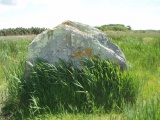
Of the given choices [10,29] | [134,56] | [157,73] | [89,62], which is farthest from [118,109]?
[10,29]

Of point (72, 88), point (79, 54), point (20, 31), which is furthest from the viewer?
point (20, 31)

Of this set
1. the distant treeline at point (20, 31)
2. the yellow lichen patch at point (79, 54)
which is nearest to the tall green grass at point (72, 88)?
the yellow lichen patch at point (79, 54)

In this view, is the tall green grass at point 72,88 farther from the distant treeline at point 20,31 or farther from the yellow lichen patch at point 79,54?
the distant treeline at point 20,31

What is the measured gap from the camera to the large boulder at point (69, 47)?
5637 millimetres

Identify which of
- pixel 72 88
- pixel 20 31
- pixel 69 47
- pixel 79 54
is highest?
pixel 69 47

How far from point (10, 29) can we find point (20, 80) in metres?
34.5

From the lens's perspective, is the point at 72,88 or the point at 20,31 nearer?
the point at 72,88

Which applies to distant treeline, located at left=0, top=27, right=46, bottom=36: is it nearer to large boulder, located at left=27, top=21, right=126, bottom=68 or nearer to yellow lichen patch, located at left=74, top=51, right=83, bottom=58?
large boulder, located at left=27, top=21, right=126, bottom=68

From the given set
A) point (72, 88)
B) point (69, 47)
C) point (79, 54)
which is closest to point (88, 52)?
point (79, 54)

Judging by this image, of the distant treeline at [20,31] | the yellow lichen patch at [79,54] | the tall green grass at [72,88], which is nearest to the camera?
the tall green grass at [72,88]

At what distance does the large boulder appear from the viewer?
18.5 ft

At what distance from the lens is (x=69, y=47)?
570 cm

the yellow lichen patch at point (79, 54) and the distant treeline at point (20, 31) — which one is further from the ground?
the yellow lichen patch at point (79, 54)

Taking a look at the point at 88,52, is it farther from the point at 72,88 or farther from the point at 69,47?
the point at 72,88
